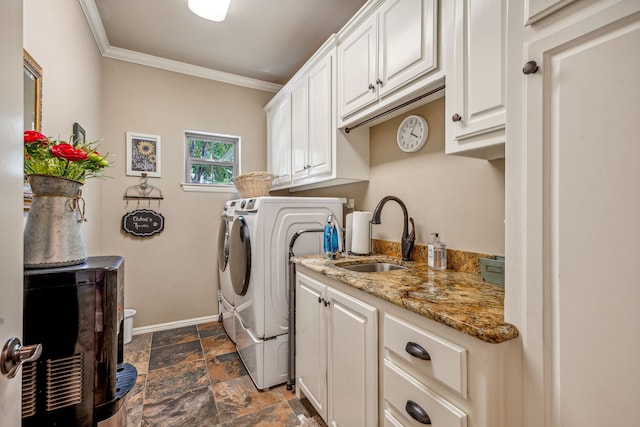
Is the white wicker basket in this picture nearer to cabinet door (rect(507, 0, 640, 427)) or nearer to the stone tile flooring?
the stone tile flooring

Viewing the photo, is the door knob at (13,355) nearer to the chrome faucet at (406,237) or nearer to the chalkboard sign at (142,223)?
the chrome faucet at (406,237)

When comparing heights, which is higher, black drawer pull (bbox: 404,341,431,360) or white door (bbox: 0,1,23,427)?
white door (bbox: 0,1,23,427)

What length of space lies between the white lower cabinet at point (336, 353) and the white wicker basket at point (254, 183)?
42.8 inches

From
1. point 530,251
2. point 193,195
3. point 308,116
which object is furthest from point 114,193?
point 530,251

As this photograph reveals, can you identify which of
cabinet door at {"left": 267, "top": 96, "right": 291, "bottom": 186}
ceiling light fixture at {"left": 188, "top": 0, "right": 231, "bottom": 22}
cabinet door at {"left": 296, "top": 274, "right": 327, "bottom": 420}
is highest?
ceiling light fixture at {"left": 188, "top": 0, "right": 231, "bottom": 22}

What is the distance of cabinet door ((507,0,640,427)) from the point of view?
57cm

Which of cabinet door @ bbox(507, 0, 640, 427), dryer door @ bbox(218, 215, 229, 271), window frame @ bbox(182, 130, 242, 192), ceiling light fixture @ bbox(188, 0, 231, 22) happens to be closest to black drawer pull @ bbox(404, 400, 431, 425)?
cabinet door @ bbox(507, 0, 640, 427)

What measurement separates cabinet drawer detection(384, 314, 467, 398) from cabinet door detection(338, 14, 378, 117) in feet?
4.14

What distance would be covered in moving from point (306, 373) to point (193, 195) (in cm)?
221

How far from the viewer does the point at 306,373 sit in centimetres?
169

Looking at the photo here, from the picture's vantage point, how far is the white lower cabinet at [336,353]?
1.17 meters

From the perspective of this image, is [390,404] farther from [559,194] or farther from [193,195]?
[193,195]

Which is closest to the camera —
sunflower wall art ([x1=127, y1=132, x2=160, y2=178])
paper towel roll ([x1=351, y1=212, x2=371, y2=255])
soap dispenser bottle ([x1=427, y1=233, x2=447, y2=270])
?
soap dispenser bottle ([x1=427, y1=233, x2=447, y2=270])

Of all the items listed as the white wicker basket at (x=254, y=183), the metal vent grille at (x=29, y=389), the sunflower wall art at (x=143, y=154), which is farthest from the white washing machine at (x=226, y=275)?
the metal vent grille at (x=29, y=389)
